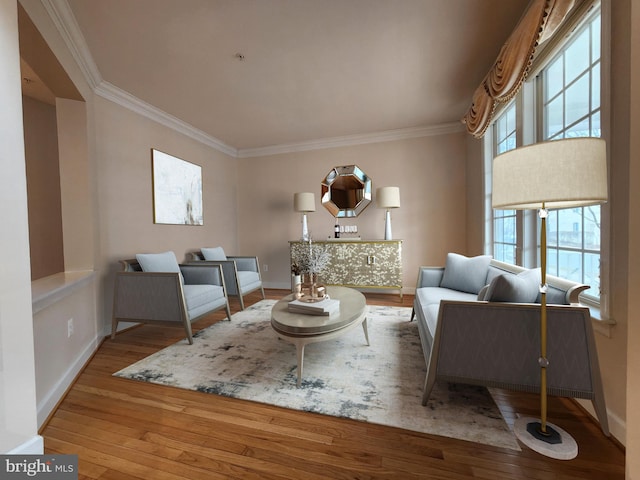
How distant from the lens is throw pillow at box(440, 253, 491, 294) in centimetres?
248

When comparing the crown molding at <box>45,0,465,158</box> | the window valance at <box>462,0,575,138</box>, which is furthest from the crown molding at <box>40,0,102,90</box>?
the window valance at <box>462,0,575,138</box>

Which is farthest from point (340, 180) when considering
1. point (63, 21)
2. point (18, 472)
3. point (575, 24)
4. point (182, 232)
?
point (18, 472)

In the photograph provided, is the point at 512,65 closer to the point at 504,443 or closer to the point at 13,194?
the point at 504,443

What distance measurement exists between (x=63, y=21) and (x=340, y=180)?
341 cm

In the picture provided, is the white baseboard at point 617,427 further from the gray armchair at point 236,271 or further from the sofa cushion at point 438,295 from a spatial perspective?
the gray armchair at point 236,271

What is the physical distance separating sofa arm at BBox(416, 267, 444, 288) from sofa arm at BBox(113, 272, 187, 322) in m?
2.41

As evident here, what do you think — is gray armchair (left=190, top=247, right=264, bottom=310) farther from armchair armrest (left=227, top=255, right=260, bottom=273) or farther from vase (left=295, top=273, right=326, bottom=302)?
vase (left=295, top=273, right=326, bottom=302)

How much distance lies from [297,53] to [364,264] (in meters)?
2.74

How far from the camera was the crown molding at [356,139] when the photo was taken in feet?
13.0

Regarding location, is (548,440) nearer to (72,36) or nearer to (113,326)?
(113,326)

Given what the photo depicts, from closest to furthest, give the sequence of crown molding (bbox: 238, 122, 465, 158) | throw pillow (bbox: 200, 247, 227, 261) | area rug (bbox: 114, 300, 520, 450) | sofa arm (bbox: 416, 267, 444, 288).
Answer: area rug (bbox: 114, 300, 520, 450) < sofa arm (bbox: 416, 267, 444, 288) < throw pillow (bbox: 200, 247, 227, 261) < crown molding (bbox: 238, 122, 465, 158)

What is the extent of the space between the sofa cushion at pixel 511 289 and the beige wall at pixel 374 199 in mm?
2652

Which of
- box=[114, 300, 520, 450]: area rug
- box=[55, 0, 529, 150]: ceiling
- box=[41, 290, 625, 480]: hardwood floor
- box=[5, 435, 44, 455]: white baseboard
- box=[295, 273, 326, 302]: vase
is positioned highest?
box=[55, 0, 529, 150]: ceiling

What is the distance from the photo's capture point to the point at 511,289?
1455mm
